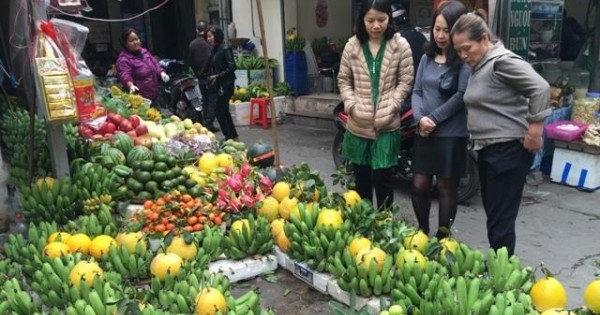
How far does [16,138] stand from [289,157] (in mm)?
3448

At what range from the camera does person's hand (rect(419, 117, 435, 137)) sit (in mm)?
3490

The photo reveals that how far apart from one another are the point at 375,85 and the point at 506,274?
68.6 inches

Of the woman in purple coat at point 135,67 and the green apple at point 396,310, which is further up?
the woman in purple coat at point 135,67

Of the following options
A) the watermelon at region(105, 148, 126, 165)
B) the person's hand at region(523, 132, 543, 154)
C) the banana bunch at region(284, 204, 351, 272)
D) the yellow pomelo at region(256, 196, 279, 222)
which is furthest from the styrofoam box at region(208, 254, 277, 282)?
the person's hand at region(523, 132, 543, 154)

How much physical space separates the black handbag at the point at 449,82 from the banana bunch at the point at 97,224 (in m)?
2.33

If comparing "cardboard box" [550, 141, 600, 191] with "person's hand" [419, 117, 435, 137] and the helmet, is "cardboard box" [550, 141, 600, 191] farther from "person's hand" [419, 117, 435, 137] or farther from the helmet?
"person's hand" [419, 117, 435, 137]

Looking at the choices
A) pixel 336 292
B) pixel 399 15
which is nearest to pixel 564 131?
pixel 399 15

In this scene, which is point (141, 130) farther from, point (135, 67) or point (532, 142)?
point (532, 142)

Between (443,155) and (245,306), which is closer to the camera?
(245,306)

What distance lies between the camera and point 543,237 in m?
4.45

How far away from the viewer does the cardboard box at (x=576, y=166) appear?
5.40 m

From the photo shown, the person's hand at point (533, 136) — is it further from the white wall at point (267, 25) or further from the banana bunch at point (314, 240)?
the white wall at point (267, 25)

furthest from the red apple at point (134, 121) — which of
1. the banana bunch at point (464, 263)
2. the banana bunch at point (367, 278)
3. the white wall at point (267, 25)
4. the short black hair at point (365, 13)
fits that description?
the white wall at point (267, 25)

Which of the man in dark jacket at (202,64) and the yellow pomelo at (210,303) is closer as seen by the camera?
the yellow pomelo at (210,303)
